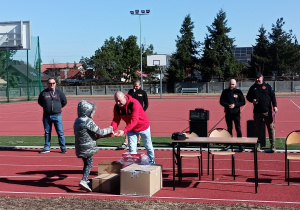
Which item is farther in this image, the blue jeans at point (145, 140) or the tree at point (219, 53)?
the tree at point (219, 53)

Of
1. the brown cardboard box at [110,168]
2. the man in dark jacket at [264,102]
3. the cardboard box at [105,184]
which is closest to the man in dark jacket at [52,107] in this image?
the brown cardboard box at [110,168]

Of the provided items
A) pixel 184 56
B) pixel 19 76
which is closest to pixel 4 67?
pixel 19 76

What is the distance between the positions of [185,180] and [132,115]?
1.76 metres

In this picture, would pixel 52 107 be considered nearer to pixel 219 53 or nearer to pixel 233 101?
pixel 233 101

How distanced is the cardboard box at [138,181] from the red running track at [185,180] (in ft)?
0.45

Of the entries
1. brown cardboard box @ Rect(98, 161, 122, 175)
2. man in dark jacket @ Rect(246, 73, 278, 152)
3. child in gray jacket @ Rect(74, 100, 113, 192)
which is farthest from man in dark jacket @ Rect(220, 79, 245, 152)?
child in gray jacket @ Rect(74, 100, 113, 192)

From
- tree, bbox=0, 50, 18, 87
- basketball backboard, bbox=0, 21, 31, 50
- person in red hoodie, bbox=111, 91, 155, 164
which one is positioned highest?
basketball backboard, bbox=0, 21, 31, 50

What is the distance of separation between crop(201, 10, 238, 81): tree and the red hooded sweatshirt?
55744mm

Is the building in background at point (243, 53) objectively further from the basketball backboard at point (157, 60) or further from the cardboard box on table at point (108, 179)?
the cardboard box on table at point (108, 179)

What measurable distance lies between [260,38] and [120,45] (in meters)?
23.2

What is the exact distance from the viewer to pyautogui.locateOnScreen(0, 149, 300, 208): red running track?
791 cm

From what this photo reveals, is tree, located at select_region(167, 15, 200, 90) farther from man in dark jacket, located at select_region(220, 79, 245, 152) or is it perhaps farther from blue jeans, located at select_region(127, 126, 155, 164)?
blue jeans, located at select_region(127, 126, 155, 164)

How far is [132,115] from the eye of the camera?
8672 mm

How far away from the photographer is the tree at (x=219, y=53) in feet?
210
